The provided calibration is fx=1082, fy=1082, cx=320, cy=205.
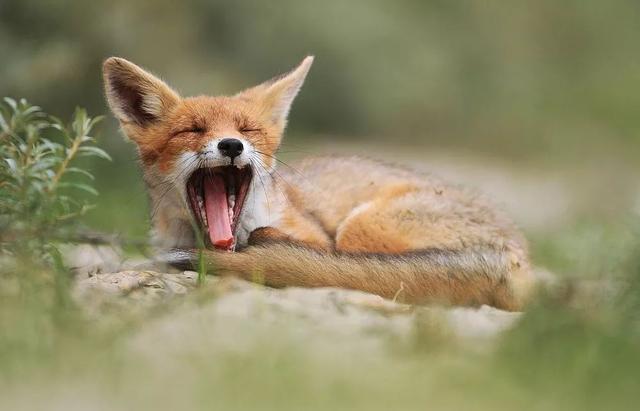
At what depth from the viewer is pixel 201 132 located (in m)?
5.43

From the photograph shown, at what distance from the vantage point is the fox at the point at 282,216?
5035 millimetres

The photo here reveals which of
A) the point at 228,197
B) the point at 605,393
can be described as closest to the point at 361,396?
the point at 605,393

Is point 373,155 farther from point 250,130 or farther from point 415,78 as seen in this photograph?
point 250,130

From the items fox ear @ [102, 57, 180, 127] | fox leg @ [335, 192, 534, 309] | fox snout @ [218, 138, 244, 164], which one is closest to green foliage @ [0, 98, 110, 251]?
fox ear @ [102, 57, 180, 127]

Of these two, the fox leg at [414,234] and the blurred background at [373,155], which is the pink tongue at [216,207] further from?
the fox leg at [414,234]

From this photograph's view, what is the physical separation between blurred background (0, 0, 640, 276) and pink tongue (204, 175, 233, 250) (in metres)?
2.74

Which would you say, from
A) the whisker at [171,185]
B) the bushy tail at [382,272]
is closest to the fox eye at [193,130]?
the whisker at [171,185]

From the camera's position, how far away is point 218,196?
5.46 metres

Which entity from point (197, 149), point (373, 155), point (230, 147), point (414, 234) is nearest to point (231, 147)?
point (230, 147)

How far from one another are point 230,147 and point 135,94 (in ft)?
2.65

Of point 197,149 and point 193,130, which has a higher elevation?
point 193,130

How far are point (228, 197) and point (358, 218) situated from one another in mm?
865

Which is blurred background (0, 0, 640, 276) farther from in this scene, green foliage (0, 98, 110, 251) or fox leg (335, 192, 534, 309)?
green foliage (0, 98, 110, 251)

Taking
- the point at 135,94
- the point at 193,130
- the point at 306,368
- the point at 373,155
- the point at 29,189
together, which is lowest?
the point at 306,368
